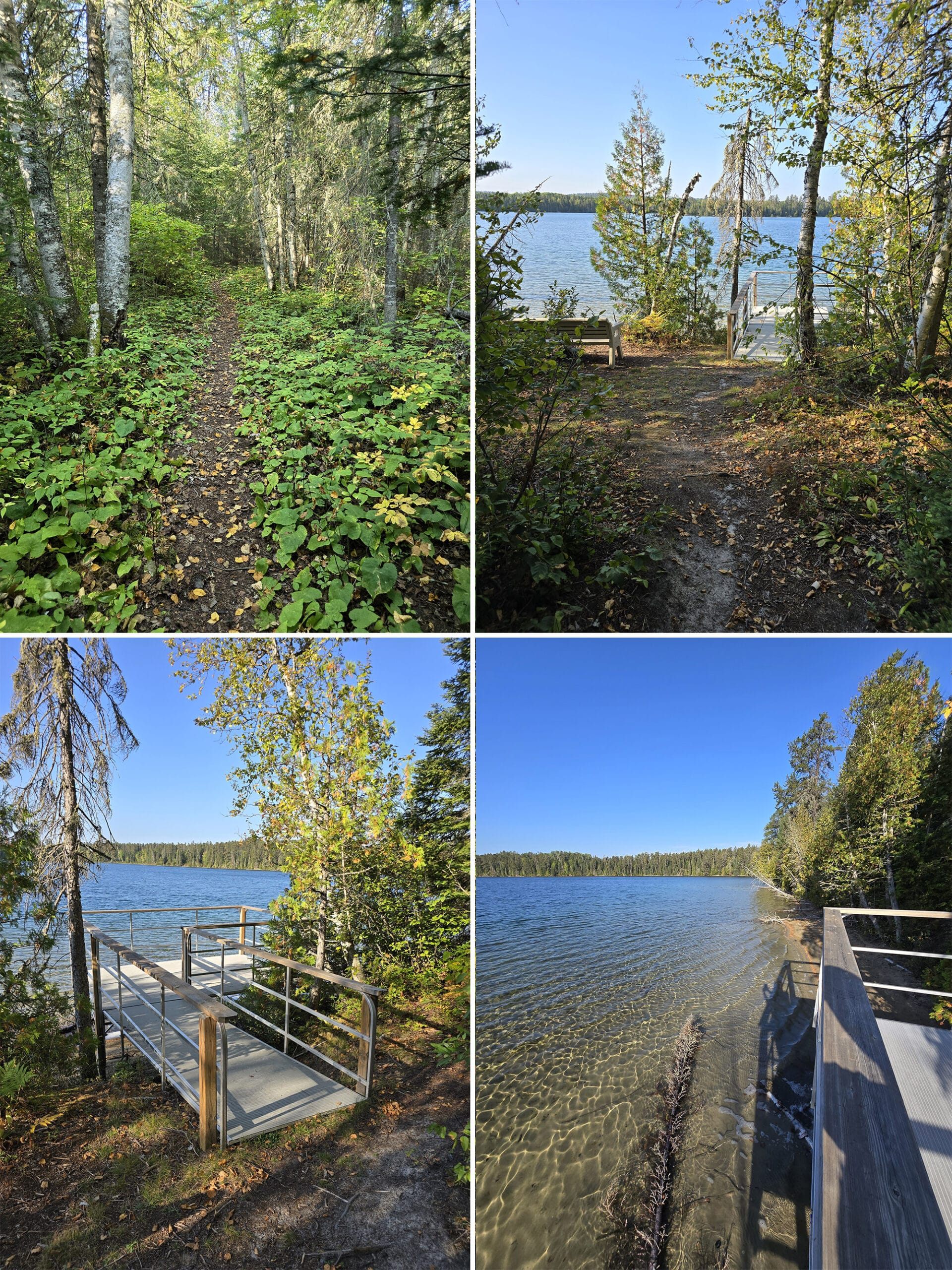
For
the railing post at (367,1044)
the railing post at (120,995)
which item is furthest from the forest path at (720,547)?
the railing post at (120,995)

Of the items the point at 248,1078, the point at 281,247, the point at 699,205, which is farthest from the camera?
the point at 699,205

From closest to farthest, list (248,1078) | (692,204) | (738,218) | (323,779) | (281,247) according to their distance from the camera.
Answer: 1. (248,1078)
2. (323,779)
3. (281,247)
4. (692,204)
5. (738,218)

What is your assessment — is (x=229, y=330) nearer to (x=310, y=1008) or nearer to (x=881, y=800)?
(x=310, y=1008)

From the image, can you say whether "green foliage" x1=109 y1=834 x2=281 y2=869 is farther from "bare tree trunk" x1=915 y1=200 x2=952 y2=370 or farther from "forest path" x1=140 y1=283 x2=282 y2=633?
"bare tree trunk" x1=915 y1=200 x2=952 y2=370

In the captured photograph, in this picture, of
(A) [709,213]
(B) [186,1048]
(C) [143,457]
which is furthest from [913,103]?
(B) [186,1048]

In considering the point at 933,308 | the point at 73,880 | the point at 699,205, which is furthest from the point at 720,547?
the point at 699,205

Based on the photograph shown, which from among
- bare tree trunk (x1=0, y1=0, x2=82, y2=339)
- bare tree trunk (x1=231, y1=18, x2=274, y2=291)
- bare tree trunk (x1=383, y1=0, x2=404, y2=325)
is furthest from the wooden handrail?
bare tree trunk (x1=0, y1=0, x2=82, y2=339)

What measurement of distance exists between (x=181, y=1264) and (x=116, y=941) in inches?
77.1

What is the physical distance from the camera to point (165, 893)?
→ 4.77 m

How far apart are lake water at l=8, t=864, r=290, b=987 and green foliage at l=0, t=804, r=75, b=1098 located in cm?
33

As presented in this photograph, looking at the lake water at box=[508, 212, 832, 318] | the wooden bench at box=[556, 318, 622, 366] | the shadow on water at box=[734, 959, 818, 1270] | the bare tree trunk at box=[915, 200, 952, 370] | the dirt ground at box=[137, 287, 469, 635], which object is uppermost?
the wooden bench at box=[556, 318, 622, 366]

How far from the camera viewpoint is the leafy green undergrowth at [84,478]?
270 cm

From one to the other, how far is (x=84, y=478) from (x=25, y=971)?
2.91 metres

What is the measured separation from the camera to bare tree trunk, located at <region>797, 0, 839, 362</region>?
4.05 meters
